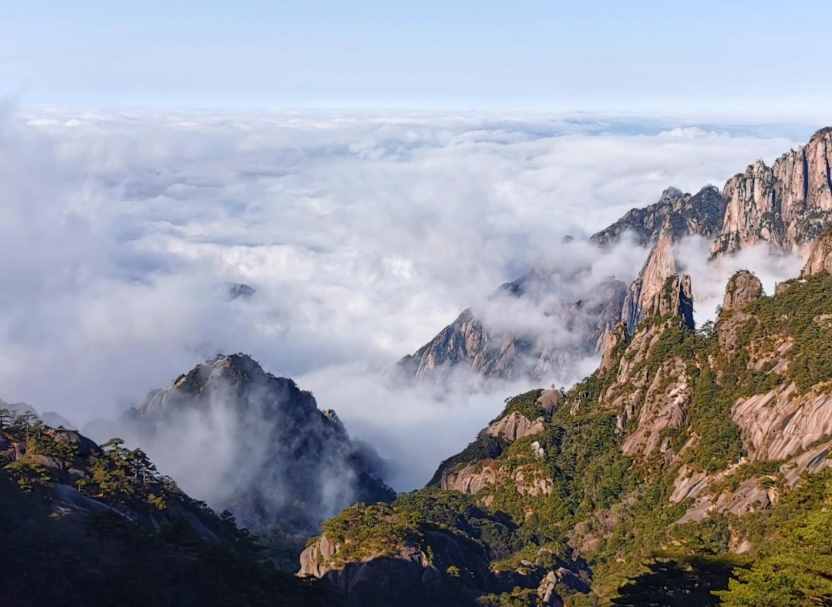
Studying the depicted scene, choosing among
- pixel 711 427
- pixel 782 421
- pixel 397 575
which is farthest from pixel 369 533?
pixel 711 427

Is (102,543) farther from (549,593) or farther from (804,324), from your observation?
(804,324)

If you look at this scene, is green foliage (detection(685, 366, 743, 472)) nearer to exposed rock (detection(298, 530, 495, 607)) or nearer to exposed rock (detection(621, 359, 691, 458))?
exposed rock (detection(621, 359, 691, 458))

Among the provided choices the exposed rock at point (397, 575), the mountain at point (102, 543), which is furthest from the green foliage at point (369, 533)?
the mountain at point (102, 543)

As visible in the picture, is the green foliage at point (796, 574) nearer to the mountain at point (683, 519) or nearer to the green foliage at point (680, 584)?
the mountain at point (683, 519)

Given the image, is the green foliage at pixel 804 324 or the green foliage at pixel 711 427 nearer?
the green foliage at pixel 804 324

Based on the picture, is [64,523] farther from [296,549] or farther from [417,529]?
[296,549]

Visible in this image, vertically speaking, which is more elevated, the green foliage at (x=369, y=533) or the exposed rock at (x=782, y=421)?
the exposed rock at (x=782, y=421)
